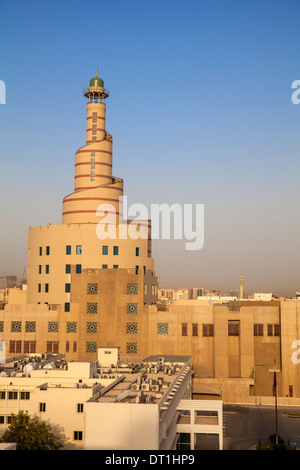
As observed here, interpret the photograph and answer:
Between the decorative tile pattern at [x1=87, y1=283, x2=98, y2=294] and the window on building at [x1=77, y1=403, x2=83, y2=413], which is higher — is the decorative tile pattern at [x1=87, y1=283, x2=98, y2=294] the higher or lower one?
the higher one

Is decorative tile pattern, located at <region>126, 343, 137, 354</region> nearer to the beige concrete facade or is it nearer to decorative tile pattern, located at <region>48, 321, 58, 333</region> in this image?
decorative tile pattern, located at <region>48, 321, 58, 333</region>

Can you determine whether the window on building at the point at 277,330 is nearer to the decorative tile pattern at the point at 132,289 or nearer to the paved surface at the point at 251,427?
the paved surface at the point at 251,427

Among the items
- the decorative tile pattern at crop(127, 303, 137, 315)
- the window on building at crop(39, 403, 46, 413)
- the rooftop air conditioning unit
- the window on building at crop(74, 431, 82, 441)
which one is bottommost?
the window on building at crop(74, 431, 82, 441)

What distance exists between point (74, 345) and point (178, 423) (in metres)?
41.3

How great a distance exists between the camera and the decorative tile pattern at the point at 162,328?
84.2 meters

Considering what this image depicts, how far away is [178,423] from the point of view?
4778 cm

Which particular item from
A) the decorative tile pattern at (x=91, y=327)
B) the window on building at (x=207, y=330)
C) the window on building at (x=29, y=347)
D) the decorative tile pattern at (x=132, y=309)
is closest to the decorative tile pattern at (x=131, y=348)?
the decorative tile pattern at (x=132, y=309)

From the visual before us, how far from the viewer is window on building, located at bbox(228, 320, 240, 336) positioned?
83.2m

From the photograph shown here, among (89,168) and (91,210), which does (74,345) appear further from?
(89,168)

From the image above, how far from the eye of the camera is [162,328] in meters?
84.4

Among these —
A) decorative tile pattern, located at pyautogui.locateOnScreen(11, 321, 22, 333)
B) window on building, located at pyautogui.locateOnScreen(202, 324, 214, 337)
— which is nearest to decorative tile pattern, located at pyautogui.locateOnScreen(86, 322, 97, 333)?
decorative tile pattern, located at pyautogui.locateOnScreen(11, 321, 22, 333)

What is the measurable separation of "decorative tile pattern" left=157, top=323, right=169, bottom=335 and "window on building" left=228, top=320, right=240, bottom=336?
10.0 metres

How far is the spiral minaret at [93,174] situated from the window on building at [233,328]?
34.0m
